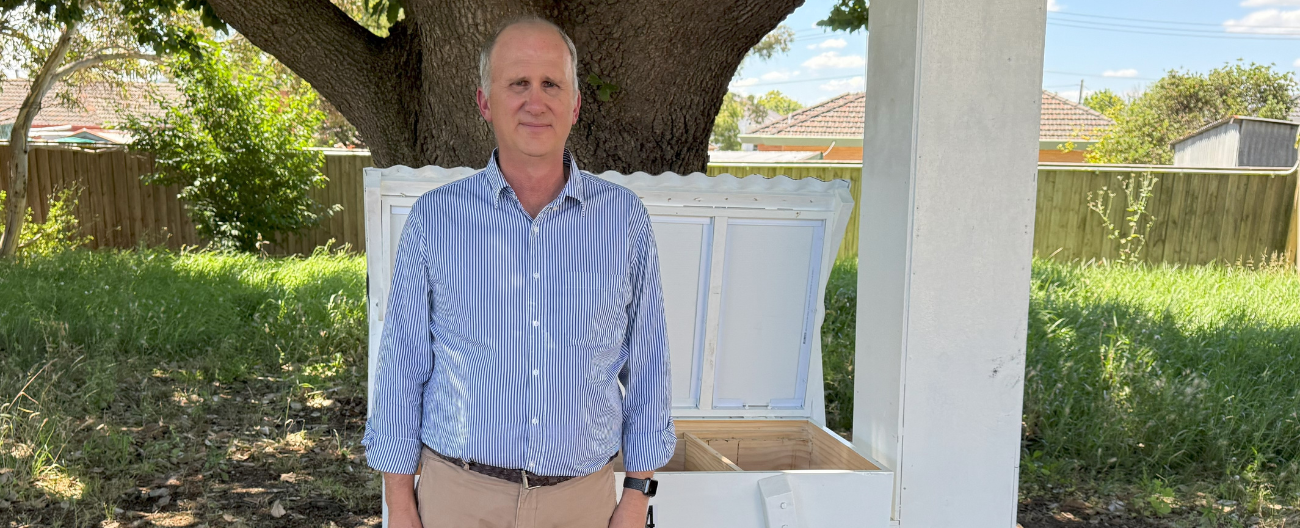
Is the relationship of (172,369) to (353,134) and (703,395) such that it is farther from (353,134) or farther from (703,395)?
(353,134)

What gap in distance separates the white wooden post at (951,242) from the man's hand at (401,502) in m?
1.49

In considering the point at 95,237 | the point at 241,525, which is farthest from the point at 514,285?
the point at 95,237

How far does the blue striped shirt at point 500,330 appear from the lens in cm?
180

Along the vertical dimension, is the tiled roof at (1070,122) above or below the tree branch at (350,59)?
above

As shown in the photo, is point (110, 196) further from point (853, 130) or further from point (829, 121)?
point (829, 121)

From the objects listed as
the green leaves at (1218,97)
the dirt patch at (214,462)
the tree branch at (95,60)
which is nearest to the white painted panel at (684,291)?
the dirt patch at (214,462)

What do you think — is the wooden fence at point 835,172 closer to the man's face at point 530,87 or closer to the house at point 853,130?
the man's face at point 530,87

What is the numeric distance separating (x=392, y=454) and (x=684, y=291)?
154cm

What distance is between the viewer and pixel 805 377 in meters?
3.30

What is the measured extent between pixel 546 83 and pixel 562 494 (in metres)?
0.83

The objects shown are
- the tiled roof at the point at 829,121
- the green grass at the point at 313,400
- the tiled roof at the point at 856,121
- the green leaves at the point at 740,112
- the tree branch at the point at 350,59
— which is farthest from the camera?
the green leaves at the point at 740,112

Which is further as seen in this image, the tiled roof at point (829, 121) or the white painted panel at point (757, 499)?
the tiled roof at point (829, 121)

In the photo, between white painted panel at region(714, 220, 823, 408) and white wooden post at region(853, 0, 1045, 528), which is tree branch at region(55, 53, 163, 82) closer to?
white painted panel at region(714, 220, 823, 408)

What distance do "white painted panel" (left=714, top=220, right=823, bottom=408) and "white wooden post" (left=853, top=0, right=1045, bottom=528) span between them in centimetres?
40
